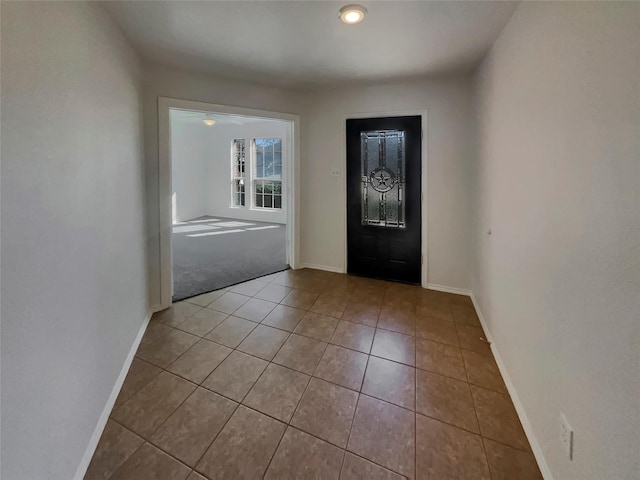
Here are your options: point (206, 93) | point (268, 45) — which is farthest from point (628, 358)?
point (206, 93)

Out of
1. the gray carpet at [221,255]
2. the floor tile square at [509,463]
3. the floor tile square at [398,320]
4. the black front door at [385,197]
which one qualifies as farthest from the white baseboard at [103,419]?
the black front door at [385,197]

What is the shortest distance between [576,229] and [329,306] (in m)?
2.12

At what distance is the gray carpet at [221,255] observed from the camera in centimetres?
349

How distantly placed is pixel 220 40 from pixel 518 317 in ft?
9.11

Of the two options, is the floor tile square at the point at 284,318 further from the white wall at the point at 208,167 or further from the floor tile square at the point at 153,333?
the white wall at the point at 208,167

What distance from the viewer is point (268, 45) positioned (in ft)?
7.38

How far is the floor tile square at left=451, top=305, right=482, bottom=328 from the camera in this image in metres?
2.52

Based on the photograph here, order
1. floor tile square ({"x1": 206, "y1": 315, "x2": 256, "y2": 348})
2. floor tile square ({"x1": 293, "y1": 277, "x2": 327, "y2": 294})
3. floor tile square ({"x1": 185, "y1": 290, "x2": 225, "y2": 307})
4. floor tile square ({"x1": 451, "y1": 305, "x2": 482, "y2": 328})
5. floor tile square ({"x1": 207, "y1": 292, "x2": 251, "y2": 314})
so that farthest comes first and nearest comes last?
floor tile square ({"x1": 293, "y1": 277, "x2": 327, "y2": 294}) → floor tile square ({"x1": 185, "y1": 290, "x2": 225, "y2": 307}) → floor tile square ({"x1": 207, "y1": 292, "x2": 251, "y2": 314}) → floor tile square ({"x1": 451, "y1": 305, "x2": 482, "y2": 328}) → floor tile square ({"x1": 206, "y1": 315, "x2": 256, "y2": 348})

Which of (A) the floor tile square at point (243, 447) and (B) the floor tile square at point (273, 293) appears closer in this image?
(A) the floor tile square at point (243, 447)

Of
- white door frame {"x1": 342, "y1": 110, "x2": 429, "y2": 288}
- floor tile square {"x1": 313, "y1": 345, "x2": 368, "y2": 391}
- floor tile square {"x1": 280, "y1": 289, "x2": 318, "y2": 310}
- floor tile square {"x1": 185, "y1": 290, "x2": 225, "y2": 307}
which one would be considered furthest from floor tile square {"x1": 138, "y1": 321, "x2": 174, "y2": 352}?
white door frame {"x1": 342, "y1": 110, "x2": 429, "y2": 288}

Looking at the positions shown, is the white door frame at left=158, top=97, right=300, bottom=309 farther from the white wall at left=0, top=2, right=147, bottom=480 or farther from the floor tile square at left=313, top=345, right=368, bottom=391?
the floor tile square at left=313, top=345, right=368, bottom=391

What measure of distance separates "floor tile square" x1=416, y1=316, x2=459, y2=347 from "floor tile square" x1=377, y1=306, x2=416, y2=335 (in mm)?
59

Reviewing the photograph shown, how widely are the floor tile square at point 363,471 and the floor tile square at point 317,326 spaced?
39.2 inches

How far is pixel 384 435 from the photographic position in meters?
1.41
